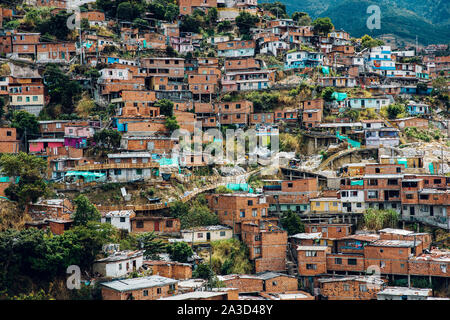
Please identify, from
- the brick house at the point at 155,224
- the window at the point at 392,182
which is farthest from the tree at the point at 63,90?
the window at the point at 392,182

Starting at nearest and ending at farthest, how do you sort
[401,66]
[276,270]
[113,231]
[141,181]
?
[113,231] → [276,270] → [141,181] → [401,66]

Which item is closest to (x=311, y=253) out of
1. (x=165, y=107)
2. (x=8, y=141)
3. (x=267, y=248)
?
(x=267, y=248)

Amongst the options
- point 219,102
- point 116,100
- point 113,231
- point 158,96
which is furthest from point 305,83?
point 113,231

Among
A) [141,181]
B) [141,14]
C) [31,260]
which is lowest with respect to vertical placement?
[31,260]

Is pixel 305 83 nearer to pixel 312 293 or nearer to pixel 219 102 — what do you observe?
pixel 219 102

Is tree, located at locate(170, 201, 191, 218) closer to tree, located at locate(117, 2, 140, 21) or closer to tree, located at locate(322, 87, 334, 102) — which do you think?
tree, located at locate(322, 87, 334, 102)

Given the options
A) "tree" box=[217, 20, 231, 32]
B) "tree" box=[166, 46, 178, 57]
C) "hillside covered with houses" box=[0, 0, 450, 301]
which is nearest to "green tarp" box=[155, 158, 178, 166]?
"hillside covered with houses" box=[0, 0, 450, 301]

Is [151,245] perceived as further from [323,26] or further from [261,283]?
[323,26]
